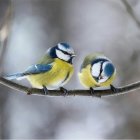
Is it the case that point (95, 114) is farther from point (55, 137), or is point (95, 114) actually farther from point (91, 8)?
point (91, 8)

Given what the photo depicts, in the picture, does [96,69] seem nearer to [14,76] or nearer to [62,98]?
[14,76]

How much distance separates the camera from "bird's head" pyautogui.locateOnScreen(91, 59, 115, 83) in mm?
665

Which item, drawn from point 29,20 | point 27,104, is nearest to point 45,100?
point 27,104

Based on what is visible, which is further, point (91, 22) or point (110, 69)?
point (91, 22)

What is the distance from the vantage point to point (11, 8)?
0.71 meters

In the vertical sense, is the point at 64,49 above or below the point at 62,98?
below

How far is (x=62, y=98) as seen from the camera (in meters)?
2.44

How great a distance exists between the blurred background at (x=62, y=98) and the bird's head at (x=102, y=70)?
1671mm

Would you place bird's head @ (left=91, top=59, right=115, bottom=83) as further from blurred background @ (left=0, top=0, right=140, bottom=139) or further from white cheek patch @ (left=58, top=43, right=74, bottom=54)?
blurred background @ (left=0, top=0, right=140, bottom=139)

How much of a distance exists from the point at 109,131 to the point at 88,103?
197mm

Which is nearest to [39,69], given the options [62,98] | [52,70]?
[52,70]

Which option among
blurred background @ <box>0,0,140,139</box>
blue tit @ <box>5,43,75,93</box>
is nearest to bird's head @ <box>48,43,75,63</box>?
blue tit @ <box>5,43,75,93</box>

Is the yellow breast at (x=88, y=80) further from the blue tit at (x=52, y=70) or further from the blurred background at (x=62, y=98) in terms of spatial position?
the blurred background at (x=62, y=98)

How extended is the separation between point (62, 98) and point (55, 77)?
5.60 feet
